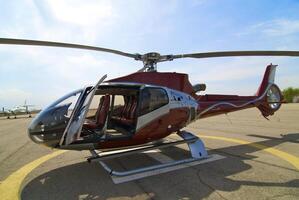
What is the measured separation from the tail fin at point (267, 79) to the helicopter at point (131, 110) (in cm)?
230

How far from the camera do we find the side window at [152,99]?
677 cm

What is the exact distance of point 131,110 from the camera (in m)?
7.54

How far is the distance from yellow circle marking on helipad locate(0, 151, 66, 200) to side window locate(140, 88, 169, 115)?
3.18 meters

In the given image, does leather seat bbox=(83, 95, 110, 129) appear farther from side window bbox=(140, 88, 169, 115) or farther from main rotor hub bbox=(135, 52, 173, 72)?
main rotor hub bbox=(135, 52, 173, 72)

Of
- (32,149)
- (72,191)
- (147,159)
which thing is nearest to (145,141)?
(147,159)

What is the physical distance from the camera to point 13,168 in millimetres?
7043

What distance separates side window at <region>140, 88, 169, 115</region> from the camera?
6770mm

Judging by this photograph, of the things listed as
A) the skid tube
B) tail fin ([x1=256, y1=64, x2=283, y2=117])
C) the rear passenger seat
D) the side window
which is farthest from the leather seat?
tail fin ([x1=256, y1=64, x2=283, y2=117])

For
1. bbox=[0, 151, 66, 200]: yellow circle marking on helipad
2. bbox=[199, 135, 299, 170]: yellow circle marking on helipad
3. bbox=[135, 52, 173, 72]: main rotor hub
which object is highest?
bbox=[135, 52, 173, 72]: main rotor hub

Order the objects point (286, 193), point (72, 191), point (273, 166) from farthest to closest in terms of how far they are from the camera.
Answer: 1. point (273, 166)
2. point (72, 191)
3. point (286, 193)

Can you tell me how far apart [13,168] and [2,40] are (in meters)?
3.49

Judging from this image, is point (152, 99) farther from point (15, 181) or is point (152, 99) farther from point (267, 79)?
point (267, 79)

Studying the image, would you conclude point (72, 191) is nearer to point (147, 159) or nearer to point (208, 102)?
point (147, 159)

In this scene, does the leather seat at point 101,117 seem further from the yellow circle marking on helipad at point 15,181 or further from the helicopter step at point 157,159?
the yellow circle marking on helipad at point 15,181
